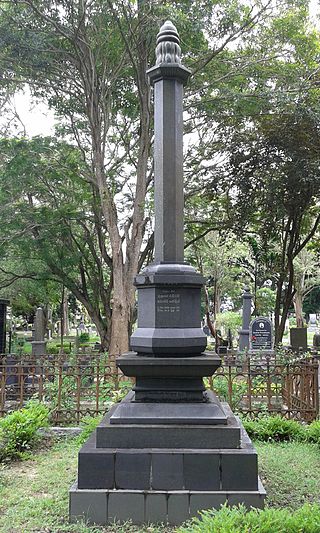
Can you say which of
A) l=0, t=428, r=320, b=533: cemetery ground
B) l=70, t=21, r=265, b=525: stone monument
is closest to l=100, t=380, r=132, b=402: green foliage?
l=0, t=428, r=320, b=533: cemetery ground

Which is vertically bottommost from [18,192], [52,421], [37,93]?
[52,421]

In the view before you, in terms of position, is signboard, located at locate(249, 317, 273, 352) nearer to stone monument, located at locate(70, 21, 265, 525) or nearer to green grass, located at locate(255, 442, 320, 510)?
green grass, located at locate(255, 442, 320, 510)

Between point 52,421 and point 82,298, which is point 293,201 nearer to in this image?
point 82,298

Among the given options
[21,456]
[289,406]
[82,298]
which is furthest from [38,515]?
[82,298]

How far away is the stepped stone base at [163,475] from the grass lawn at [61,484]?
177 mm

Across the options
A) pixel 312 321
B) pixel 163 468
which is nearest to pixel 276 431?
pixel 163 468

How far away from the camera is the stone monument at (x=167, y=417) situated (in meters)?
4.29

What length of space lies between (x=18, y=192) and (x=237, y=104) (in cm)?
743

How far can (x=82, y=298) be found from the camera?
19.2m

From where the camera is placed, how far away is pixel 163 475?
4.39 m

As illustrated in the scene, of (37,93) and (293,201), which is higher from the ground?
(37,93)

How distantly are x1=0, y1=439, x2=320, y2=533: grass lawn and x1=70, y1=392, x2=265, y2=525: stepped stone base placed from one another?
7.0 inches

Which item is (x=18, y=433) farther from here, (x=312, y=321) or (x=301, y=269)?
(x=312, y=321)

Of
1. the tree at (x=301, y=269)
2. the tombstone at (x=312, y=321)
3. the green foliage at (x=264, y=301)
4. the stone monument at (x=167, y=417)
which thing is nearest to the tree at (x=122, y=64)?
the stone monument at (x=167, y=417)
